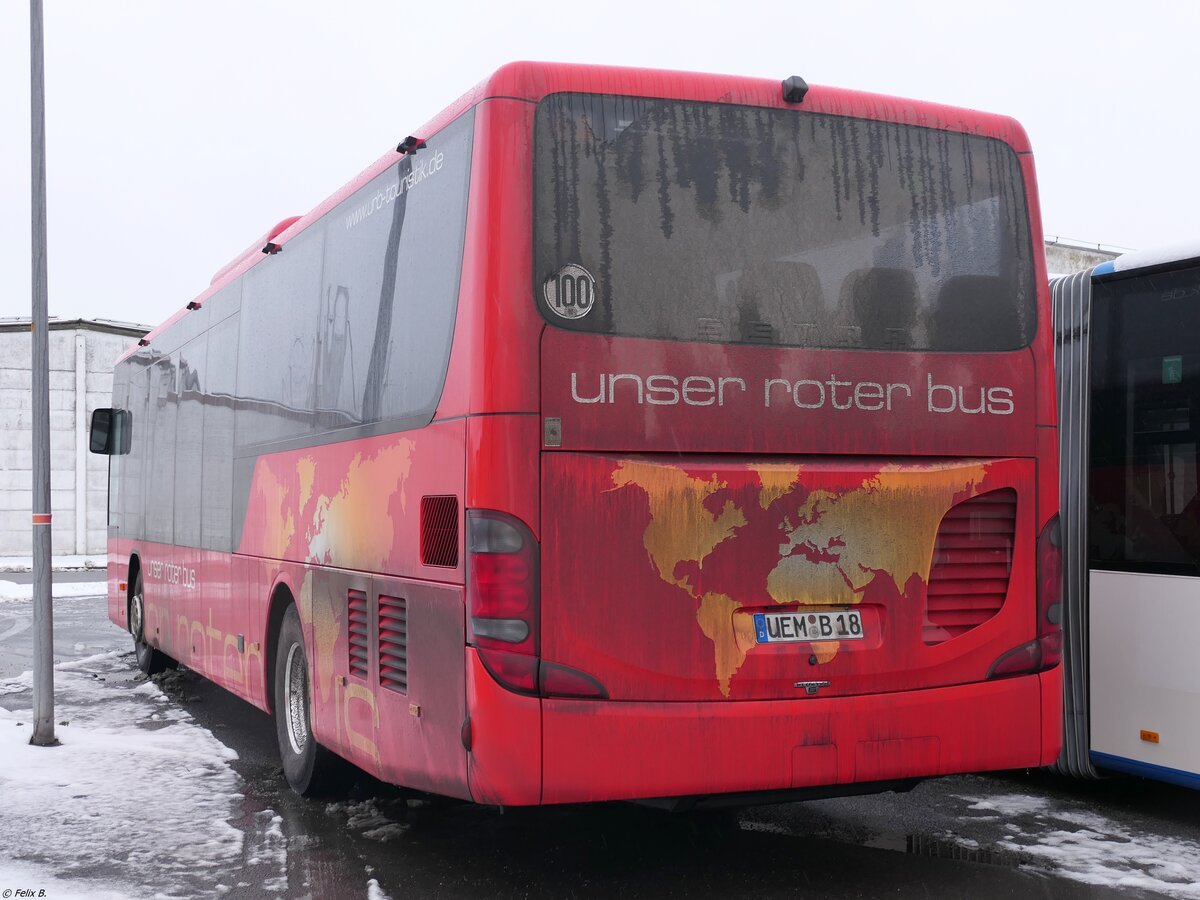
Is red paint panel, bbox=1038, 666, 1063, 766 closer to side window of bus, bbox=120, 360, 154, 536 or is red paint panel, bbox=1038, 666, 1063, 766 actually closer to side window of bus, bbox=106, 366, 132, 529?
side window of bus, bbox=120, 360, 154, 536

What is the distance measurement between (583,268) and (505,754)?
1.84m

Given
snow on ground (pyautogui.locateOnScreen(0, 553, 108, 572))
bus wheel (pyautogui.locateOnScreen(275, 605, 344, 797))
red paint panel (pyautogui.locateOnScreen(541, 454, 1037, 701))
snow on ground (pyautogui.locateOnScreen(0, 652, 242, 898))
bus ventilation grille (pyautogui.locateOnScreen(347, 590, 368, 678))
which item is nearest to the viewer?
red paint panel (pyautogui.locateOnScreen(541, 454, 1037, 701))

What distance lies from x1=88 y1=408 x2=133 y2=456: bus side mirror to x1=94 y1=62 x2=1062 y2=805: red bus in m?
8.74

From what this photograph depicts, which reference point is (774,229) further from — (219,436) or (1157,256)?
(219,436)

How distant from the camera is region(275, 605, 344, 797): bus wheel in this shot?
743 centimetres

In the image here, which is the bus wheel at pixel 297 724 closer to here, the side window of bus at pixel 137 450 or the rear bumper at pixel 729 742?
the rear bumper at pixel 729 742

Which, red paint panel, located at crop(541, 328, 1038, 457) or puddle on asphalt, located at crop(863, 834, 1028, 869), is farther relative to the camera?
puddle on asphalt, located at crop(863, 834, 1028, 869)

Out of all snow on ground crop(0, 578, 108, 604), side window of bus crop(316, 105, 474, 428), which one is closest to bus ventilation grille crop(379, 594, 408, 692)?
side window of bus crop(316, 105, 474, 428)

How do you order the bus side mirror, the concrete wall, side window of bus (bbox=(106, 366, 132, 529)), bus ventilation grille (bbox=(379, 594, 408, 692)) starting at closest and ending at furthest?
1. bus ventilation grille (bbox=(379, 594, 408, 692))
2. side window of bus (bbox=(106, 366, 132, 529))
3. the bus side mirror
4. the concrete wall

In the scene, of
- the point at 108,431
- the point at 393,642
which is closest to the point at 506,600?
the point at 393,642

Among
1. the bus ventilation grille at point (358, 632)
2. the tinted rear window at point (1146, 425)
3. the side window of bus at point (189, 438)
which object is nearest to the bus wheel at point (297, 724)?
the bus ventilation grille at point (358, 632)

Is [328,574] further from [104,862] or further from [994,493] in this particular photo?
[994,493]

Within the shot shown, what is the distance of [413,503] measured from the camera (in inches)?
227

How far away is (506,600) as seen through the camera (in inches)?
199
